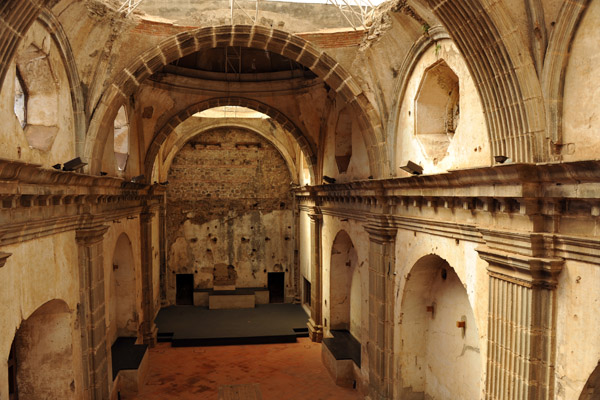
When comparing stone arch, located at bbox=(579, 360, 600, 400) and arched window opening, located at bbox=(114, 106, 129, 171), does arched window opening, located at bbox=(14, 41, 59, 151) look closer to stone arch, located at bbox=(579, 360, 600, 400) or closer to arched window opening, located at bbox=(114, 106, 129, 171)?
arched window opening, located at bbox=(114, 106, 129, 171)

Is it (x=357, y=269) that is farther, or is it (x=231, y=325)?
(x=231, y=325)

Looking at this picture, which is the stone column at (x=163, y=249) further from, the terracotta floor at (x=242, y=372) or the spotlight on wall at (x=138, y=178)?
the spotlight on wall at (x=138, y=178)

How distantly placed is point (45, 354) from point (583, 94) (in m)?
7.94

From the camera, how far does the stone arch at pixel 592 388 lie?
4273 mm

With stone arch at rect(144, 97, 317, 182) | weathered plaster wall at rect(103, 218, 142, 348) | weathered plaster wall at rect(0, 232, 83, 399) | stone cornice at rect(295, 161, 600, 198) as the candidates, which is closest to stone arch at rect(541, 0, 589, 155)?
stone cornice at rect(295, 161, 600, 198)

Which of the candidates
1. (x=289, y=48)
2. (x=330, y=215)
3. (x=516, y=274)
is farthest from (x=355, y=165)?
(x=516, y=274)

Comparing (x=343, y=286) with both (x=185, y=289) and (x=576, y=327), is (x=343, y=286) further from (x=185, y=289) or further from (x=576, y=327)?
(x=576, y=327)

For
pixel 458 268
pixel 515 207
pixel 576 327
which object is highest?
pixel 515 207

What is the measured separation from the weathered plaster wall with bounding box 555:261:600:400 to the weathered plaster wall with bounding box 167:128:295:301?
50.0 ft

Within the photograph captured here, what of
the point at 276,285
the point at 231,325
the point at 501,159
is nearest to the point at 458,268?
the point at 501,159

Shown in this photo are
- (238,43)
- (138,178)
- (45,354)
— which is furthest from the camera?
(138,178)

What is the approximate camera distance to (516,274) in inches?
197

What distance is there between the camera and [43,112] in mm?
7090

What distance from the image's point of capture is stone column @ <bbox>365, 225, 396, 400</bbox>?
883 centimetres
